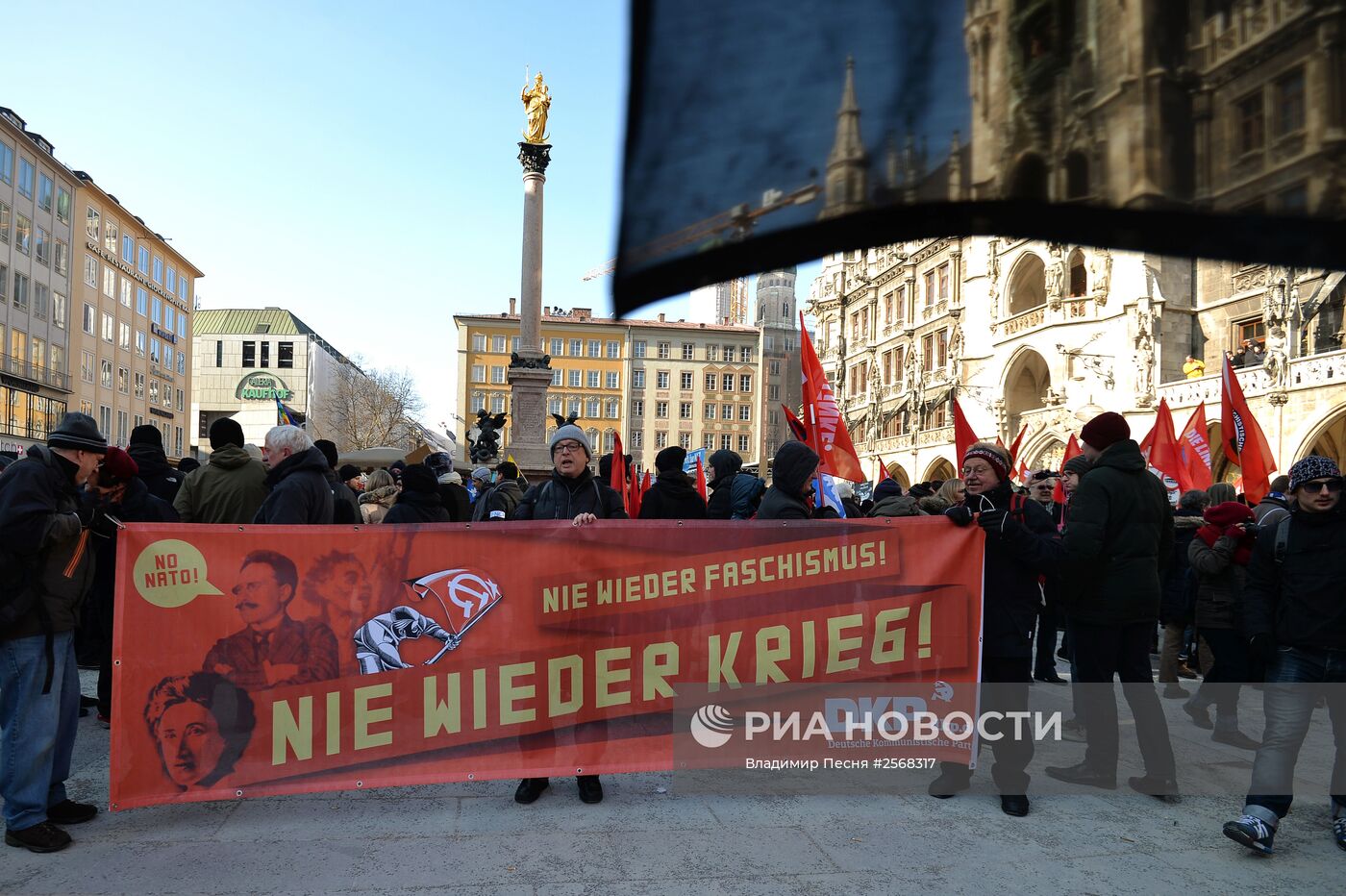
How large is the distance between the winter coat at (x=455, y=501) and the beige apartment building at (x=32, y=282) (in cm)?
4475

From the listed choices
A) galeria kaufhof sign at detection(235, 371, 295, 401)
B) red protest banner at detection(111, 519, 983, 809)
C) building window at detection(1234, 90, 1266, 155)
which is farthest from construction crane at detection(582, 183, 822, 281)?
galeria kaufhof sign at detection(235, 371, 295, 401)

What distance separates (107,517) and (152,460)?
2.72 metres

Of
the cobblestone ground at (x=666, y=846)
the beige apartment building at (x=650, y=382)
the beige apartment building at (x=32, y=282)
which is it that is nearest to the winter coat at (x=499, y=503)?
the cobblestone ground at (x=666, y=846)

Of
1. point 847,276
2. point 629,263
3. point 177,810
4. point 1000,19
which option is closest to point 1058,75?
point 1000,19

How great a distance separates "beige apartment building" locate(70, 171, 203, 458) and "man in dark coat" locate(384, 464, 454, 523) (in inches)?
1987

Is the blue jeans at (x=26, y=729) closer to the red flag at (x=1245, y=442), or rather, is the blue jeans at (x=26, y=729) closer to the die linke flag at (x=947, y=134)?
the die linke flag at (x=947, y=134)

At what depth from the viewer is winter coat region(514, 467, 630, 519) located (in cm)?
558

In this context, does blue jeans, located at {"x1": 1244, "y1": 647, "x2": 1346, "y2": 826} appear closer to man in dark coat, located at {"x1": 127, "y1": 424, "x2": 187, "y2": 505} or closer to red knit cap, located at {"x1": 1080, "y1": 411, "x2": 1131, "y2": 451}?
red knit cap, located at {"x1": 1080, "y1": 411, "x2": 1131, "y2": 451}

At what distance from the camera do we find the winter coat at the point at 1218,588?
6621 mm

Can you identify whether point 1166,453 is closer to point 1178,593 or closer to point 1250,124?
point 1178,593

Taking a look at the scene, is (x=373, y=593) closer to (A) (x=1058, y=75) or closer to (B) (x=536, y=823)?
(B) (x=536, y=823)

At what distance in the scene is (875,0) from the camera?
39.8 inches

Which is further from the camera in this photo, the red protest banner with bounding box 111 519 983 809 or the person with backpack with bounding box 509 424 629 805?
the person with backpack with bounding box 509 424 629 805

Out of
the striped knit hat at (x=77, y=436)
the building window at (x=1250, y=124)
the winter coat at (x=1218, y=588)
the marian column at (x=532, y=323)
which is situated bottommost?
the winter coat at (x=1218, y=588)
